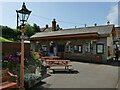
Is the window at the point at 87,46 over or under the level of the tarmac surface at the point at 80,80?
Answer: over

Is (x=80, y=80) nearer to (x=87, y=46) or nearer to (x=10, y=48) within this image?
(x=10, y=48)

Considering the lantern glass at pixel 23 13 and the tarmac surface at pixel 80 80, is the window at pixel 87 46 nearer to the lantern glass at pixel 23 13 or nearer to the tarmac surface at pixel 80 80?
the tarmac surface at pixel 80 80

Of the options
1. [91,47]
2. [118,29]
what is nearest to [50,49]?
[91,47]

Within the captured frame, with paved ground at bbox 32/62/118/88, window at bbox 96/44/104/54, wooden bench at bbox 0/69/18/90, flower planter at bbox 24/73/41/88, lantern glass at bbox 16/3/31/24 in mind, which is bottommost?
paved ground at bbox 32/62/118/88

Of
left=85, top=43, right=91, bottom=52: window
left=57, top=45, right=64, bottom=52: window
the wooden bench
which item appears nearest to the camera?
the wooden bench

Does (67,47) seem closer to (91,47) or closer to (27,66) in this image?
(91,47)

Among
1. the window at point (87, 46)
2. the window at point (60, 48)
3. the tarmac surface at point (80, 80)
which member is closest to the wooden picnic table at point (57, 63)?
the tarmac surface at point (80, 80)

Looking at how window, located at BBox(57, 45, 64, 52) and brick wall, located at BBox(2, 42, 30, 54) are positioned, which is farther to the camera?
window, located at BBox(57, 45, 64, 52)

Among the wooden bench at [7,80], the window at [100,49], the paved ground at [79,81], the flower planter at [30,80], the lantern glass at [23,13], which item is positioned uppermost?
the lantern glass at [23,13]

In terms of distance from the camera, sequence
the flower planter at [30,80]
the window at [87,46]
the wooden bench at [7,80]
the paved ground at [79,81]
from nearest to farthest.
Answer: the wooden bench at [7,80], the flower planter at [30,80], the paved ground at [79,81], the window at [87,46]

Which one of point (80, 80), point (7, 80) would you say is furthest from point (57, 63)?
point (7, 80)

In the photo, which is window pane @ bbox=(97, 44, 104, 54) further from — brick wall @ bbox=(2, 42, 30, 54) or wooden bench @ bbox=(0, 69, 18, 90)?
wooden bench @ bbox=(0, 69, 18, 90)

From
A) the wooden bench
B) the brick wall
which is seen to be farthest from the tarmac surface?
the brick wall

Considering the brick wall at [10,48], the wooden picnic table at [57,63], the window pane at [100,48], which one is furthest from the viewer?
the window pane at [100,48]
